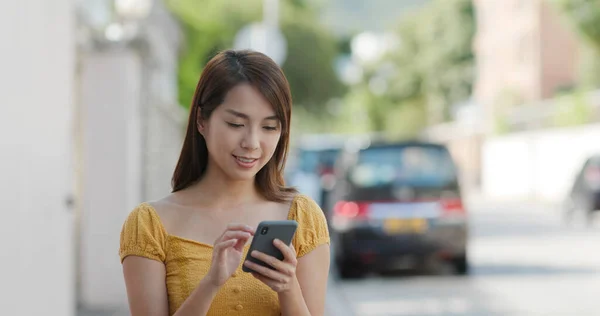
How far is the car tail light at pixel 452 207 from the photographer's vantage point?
12.4 meters

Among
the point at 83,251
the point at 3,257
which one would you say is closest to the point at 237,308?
the point at 3,257

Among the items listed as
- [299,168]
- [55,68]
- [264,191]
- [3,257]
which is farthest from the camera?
[299,168]

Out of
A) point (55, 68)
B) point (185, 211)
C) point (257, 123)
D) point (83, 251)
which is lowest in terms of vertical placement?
point (83, 251)

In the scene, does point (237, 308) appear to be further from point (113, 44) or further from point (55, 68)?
Answer: point (113, 44)

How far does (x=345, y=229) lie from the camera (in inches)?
492

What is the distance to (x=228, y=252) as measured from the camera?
240cm

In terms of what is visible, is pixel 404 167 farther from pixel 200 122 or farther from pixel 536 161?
pixel 536 161

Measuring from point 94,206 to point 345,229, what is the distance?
12.5 ft

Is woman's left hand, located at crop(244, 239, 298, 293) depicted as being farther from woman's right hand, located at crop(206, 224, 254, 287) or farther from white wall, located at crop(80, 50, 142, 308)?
white wall, located at crop(80, 50, 142, 308)

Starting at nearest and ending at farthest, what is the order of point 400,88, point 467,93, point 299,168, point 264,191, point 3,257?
point 264,191, point 3,257, point 299,168, point 467,93, point 400,88

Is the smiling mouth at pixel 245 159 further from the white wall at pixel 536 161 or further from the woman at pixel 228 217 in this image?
the white wall at pixel 536 161

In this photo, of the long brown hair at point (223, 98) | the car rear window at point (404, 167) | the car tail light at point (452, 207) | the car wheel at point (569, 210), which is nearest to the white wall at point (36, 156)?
the long brown hair at point (223, 98)

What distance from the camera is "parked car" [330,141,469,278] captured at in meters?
12.4

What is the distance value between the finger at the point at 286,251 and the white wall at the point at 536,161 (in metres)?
29.3
